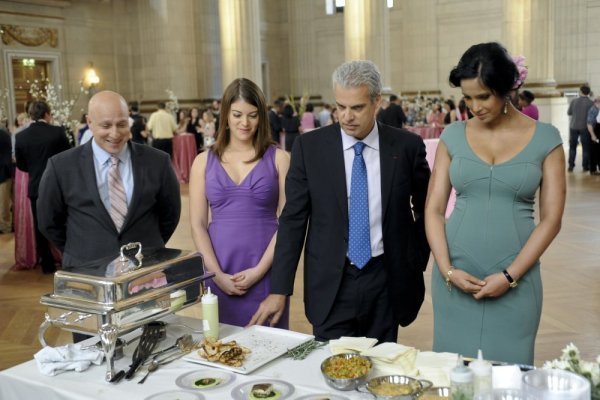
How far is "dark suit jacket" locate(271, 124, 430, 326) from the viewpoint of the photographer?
277 cm

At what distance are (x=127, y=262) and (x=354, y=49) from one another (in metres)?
15.8

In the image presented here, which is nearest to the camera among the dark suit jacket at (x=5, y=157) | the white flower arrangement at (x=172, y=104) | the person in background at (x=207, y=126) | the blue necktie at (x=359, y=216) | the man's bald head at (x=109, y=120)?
the blue necktie at (x=359, y=216)

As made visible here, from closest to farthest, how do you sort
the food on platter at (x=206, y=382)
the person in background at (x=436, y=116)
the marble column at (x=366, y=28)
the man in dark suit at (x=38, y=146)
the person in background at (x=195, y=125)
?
the food on platter at (x=206, y=382) < the man in dark suit at (x=38, y=146) < the person in background at (x=436, y=116) < the person in background at (x=195, y=125) < the marble column at (x=366, y=28)

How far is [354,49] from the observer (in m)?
17.6

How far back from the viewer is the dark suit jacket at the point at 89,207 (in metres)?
3.17

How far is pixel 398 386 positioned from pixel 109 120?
178 centimetres

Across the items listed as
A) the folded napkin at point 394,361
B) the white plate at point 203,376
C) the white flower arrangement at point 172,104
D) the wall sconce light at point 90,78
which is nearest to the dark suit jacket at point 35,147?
the white plate at point 203,376

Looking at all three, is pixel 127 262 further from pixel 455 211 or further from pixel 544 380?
pixel 544 380

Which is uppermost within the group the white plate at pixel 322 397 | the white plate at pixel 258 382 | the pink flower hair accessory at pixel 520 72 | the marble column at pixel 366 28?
the marble column at pixel 366 28

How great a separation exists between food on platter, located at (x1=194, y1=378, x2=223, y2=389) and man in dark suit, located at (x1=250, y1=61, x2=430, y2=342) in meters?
0.61

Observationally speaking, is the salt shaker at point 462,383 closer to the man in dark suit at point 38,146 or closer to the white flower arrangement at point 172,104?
the man in dark suit at point 38,146

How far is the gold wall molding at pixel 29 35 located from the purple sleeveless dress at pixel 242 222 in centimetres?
1434

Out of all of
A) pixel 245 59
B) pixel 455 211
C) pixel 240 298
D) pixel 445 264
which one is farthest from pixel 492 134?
pixel 245 59

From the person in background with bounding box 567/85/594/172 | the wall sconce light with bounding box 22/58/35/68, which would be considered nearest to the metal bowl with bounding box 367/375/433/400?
the person in background with bounding box 567/85/594/172
